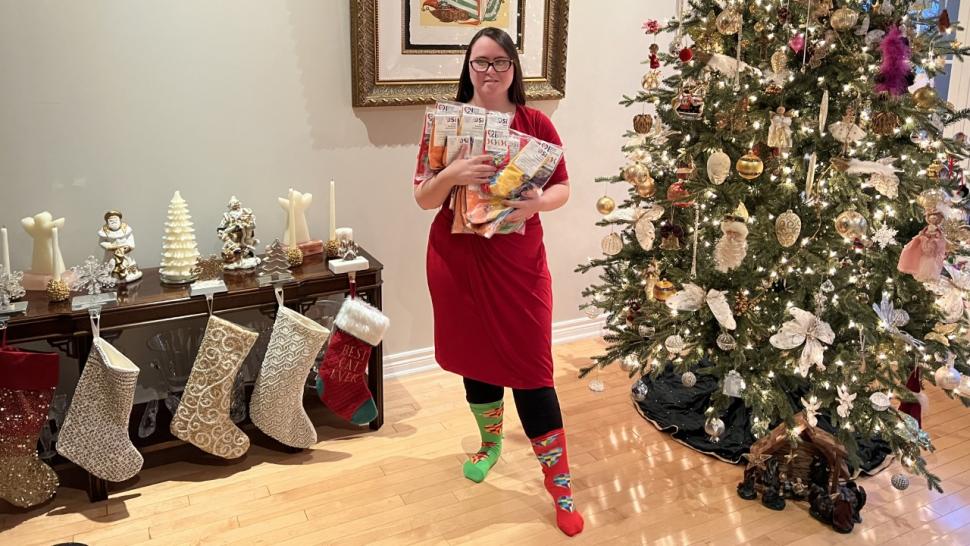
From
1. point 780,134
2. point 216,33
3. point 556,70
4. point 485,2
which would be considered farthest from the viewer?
point 556,70

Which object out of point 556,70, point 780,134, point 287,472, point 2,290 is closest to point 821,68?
point 780,134

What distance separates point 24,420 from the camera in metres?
2.26

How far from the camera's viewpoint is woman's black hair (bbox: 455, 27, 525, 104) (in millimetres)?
2125

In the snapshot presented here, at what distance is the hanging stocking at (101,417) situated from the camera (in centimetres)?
231

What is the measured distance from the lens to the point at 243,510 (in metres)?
2.40

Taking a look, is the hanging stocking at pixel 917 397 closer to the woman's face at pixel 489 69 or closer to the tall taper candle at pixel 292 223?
the woman's face at pixel 489 69

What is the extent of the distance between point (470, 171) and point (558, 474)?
0.95 meters

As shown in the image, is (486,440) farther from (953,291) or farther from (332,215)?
(953,291)

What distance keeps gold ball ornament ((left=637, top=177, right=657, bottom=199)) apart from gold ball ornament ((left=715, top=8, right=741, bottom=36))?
503 mm

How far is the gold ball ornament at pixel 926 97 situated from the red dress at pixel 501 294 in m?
1.00

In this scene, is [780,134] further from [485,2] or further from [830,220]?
[485,2]

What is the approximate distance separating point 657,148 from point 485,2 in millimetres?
960

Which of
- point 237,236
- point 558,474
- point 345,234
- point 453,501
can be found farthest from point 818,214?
point 237,236

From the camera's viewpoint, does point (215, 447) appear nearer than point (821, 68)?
No
